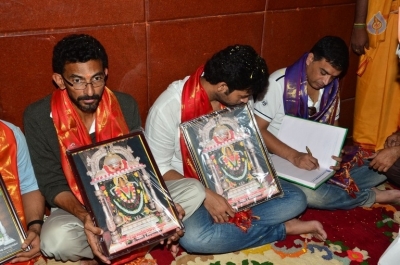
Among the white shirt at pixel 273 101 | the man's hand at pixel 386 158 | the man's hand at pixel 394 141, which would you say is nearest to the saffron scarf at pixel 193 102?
the white shirt at pixel 273 101

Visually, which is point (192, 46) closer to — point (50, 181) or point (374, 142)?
point (50, 181)

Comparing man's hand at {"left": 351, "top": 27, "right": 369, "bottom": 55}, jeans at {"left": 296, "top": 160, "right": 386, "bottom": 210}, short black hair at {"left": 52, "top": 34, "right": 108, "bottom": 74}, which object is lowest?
jeans at {"left": 296, "top": 160, "right": 386, "bottom": 210}

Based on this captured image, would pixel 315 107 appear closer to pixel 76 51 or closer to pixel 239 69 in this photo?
pixel 239 69

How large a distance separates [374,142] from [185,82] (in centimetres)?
184

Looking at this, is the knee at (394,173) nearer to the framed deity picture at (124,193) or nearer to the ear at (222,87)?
the ear at (222,87)

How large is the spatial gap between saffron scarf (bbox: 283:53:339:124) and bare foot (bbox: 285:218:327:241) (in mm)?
703

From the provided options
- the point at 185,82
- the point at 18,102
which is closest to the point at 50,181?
the point at 18,102

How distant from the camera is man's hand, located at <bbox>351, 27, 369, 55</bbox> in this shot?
329 cm

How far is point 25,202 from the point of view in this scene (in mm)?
2262

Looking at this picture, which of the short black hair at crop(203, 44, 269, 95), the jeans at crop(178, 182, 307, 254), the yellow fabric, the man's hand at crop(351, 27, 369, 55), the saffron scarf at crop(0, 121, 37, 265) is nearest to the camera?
the saffron scarf at crop(0, 121, 37, 265)

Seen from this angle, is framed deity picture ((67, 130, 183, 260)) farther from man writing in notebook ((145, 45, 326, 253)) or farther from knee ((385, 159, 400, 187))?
knee ((385, 159, 400, 187))

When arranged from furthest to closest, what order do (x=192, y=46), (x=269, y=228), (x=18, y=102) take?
1. (x=192, y=46)
2. (x=269, y=228)
3. (x=18, y=102)

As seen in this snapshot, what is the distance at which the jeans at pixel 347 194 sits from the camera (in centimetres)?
282

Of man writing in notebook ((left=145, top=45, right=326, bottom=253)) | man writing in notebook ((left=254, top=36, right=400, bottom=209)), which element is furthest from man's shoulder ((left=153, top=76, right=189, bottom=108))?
man writing in notebook ((left=254, top=36, right=400, bottom=209))
